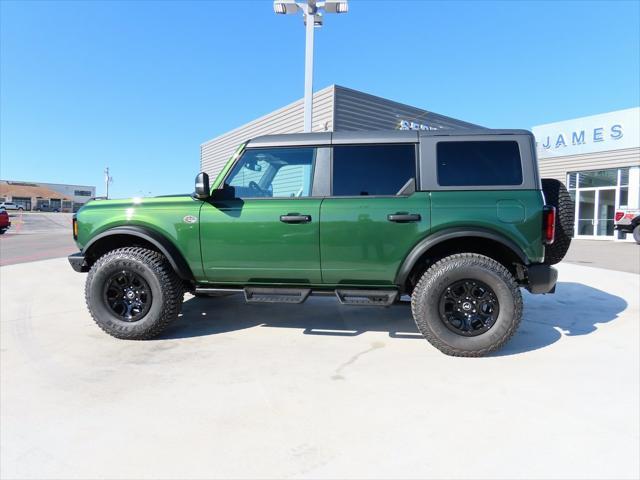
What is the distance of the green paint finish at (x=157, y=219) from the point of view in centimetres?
337

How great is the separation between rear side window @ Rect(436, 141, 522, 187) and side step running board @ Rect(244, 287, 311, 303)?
1.60 meters

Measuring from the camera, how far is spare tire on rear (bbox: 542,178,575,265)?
3.36 metres

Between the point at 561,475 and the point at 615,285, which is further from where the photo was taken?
the point at 615,285

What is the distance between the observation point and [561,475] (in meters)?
1.65

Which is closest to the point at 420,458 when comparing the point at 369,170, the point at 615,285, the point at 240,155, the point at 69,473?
the point at 69,473

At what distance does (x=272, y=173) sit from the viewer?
3.54m

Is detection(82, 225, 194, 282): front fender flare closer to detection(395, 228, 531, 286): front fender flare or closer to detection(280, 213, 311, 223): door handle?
detection(280, 213, 311, 223): door handle

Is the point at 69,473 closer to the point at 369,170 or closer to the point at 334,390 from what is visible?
the point at 334,390

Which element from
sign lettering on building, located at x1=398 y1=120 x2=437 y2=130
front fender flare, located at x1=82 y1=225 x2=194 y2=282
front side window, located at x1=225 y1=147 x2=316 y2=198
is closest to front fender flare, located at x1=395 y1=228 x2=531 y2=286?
front side window, located at x1=225 y1=147 x2=316 y2=198

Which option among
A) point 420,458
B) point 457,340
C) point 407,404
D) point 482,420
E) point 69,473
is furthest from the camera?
point 457,340

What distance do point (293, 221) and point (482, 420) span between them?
2.03 metres

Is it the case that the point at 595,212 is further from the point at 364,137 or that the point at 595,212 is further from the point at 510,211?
the point at 364,137

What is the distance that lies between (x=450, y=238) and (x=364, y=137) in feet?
3.97

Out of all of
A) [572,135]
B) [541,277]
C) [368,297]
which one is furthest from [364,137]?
[572,135]
